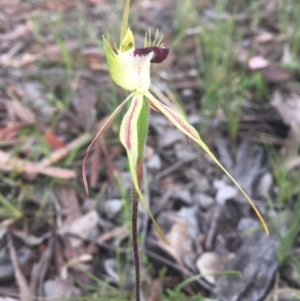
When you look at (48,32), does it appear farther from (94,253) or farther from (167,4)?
(94,253)

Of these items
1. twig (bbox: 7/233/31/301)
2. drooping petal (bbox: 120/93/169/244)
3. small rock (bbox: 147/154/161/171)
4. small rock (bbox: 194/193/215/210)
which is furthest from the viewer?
small rock (bbox: 147/154/161/171)

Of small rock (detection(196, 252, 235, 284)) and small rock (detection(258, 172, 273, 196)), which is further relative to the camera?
small rock (detection(258, 172, 273, 196))

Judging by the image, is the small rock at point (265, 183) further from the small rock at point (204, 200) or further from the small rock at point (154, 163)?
the small rock at point (154, 163)

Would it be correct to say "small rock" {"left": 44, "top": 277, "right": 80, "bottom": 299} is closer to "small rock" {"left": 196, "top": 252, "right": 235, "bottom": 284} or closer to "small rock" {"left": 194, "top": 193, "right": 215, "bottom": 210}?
"small rock" {"left": 196, "top": 252, "right": 235, "bottom": 284}

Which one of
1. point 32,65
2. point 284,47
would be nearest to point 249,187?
point 284,47

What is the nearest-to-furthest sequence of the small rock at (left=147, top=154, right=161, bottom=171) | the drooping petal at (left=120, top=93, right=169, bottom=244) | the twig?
the drooping petal at (left=120, top=93, right=169, bottom=244)
the twig
the small rock at (left=147, top=154, right=161, bottom=171)

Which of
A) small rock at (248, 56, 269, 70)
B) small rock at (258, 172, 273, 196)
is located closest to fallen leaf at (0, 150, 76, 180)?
small rock at (258, 172, 273, 196)

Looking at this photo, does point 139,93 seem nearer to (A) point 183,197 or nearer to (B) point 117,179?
Answer: (B) point 117,179

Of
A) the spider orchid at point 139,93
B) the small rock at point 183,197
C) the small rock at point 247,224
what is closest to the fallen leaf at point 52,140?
the small rock at point 183,197
